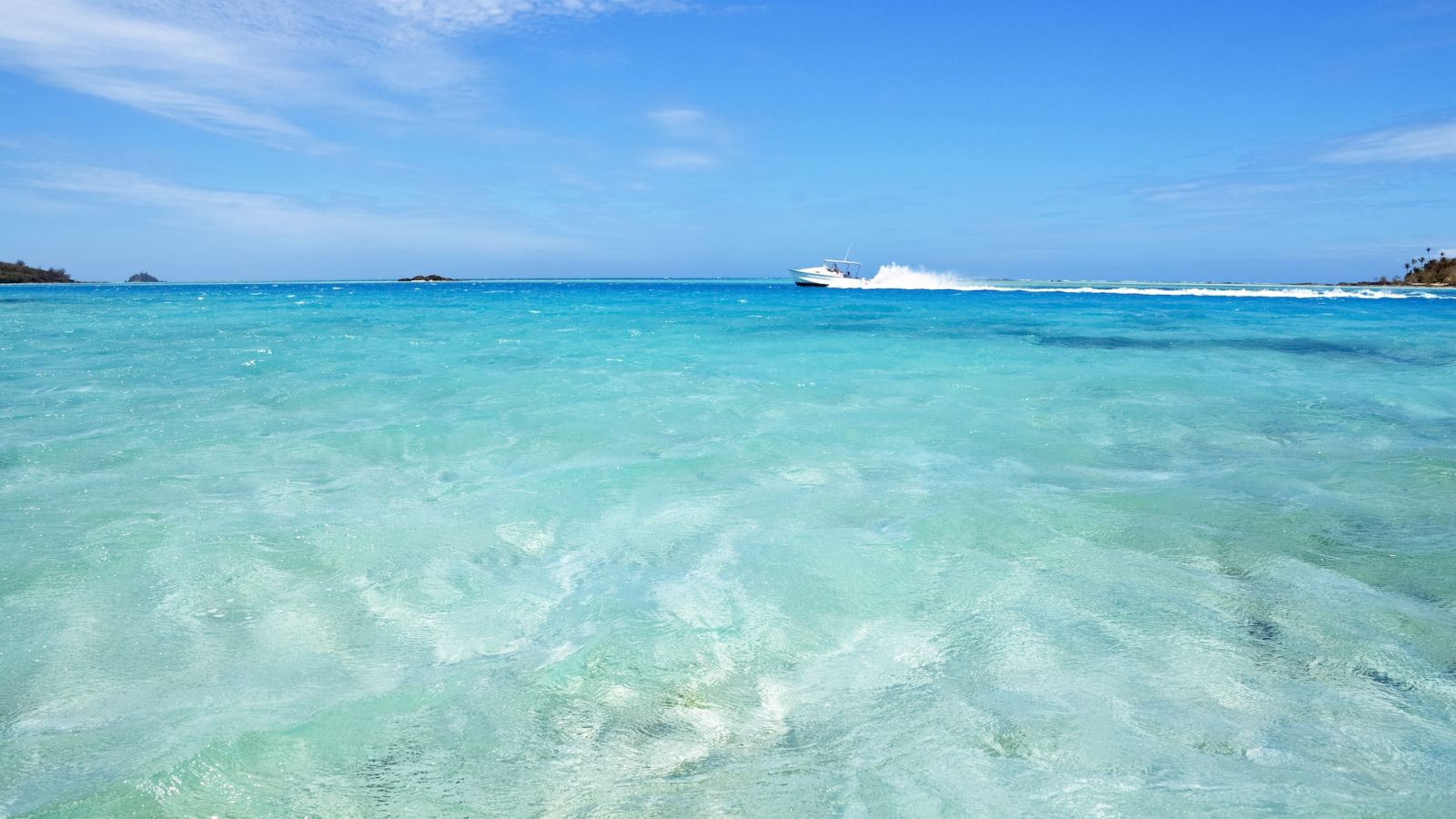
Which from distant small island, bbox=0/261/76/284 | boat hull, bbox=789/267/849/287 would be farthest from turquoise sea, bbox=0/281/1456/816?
distant small island, bbox=0/261/76/284

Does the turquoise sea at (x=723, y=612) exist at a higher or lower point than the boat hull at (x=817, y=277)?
lower

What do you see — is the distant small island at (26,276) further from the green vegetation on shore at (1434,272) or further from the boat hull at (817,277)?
the green vegetation on shore at (1434,272)

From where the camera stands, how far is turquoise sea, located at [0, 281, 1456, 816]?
2832 mm

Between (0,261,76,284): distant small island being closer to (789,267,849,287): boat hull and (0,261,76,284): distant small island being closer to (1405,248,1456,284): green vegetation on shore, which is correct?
(789,267,849,287): boat hull

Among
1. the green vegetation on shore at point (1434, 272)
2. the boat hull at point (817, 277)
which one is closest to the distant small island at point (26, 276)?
the boat hull at point (817, 277)

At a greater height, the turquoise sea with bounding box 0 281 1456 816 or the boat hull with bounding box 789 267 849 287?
the boat hull with bounding box 789 267 849 287

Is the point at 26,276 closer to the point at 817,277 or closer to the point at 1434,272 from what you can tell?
the point at 817,277

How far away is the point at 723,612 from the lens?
4.28m

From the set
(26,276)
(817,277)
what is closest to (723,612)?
(817,277)

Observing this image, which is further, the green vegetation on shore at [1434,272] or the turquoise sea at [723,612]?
the green vegetation on shore at [1434,272]

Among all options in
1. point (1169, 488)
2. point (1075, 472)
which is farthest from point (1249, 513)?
point (1075, 472)

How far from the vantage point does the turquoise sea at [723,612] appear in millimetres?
2832

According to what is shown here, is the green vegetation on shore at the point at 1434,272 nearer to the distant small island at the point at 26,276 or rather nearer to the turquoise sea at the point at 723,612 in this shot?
the turquoise sea at the point at 723,612

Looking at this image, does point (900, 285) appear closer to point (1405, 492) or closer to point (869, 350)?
point (869, 350)
